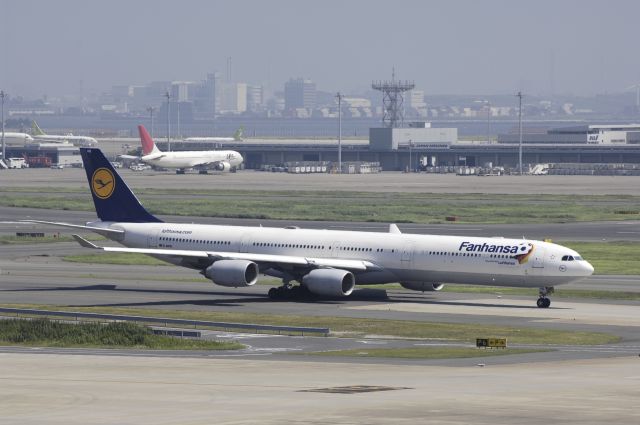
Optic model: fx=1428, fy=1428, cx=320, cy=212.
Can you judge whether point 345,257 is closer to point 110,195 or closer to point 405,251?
point 405,251

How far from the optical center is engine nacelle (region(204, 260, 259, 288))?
8581cm

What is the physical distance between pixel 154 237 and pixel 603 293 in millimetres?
29304

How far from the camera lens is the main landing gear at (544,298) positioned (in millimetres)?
83250

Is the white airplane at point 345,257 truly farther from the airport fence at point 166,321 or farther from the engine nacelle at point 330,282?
the airport fence at point 166,321

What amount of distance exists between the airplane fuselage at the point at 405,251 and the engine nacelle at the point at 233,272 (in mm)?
2542

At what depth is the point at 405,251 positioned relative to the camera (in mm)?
86062

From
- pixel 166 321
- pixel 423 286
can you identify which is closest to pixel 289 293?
pixel 423 286

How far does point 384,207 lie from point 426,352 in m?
109

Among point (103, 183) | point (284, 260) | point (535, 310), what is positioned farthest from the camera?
point (103, 183)

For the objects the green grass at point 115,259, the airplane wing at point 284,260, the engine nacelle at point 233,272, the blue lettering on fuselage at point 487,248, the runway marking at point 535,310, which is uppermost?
Answer: the blue lettering on fuselage at point 487,248

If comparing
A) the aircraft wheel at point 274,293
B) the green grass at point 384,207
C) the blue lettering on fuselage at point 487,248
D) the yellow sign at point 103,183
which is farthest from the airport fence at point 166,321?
the green grass at point 384,207

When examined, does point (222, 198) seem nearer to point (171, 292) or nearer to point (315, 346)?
point (171, 292)

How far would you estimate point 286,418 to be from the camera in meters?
41.7

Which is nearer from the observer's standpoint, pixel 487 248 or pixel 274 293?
pixel 487 248
